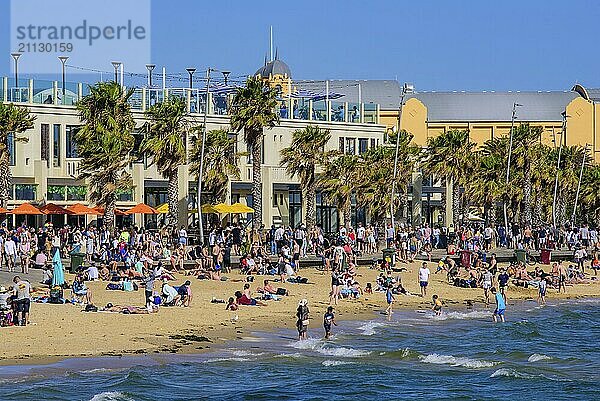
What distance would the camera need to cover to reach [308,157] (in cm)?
5825

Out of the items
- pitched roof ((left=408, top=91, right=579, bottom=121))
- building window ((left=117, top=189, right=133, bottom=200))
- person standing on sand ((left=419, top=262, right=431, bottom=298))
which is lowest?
person standing on sand ((left=419, top=262, right=431, bottom=298))

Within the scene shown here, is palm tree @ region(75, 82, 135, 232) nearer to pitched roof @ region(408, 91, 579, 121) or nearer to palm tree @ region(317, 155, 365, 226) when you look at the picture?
palm tree @ region(317, 155, 365, 226)

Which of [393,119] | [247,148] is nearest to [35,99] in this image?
[247,148]

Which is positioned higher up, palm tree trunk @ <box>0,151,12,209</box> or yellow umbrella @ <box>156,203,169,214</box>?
palm tree trunk @ <box>0,151,12,209</box>

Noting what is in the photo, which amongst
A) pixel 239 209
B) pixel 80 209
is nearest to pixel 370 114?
pixel 239 209

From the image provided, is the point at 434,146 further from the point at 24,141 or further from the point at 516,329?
the point at 516,329

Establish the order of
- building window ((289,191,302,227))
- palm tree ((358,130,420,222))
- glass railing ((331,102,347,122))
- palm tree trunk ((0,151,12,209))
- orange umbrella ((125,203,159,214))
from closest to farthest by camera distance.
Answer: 1. palm tree trunk ((0,151,12,209))
2. orange umbrella ((125,203,159,214))
3. palm tree ((358,130,420,222))
4. building window ((289,191,302,227))
5. glass railing ((331,102,347,122))

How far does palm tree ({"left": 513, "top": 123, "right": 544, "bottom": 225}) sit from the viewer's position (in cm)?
6850

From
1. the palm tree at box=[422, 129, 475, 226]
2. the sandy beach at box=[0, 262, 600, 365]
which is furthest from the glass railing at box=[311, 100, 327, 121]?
the sandy beach at box=[0, 262, 600, 365]

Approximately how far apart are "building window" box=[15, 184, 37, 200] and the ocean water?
73.1ft

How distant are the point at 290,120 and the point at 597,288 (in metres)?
22.5

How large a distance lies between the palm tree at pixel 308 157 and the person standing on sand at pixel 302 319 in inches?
1044

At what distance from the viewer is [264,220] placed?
61531 mm

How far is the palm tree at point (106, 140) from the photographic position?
155ft
